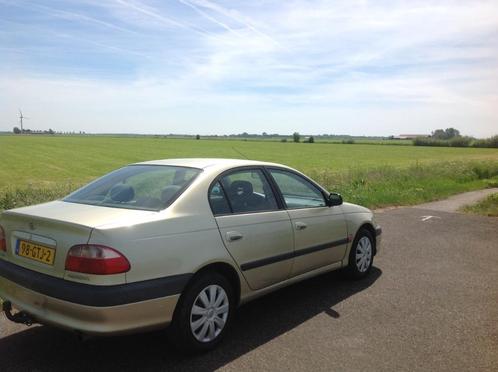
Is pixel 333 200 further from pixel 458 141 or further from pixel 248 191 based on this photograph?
pixel 458 141

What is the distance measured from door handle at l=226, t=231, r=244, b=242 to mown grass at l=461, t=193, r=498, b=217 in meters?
9.21

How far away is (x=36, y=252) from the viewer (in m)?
3.29

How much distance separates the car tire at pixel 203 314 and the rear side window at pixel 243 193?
0.59m

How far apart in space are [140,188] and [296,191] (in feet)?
5.66

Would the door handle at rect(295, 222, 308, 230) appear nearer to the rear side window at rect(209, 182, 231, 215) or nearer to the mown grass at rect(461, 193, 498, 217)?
the rear side window at rect(209, 182, 231, 215)

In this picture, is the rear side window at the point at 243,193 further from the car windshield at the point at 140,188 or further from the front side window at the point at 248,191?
the car windshield at the point at 140,188

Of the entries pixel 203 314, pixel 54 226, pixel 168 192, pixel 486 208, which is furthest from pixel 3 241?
pixel 486 208

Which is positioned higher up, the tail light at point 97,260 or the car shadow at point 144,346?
the tail light at point 97,260

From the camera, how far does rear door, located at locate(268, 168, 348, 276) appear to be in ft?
14.8

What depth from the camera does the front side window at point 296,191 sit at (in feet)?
15.2

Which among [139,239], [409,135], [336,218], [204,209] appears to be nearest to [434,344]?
[336,218]

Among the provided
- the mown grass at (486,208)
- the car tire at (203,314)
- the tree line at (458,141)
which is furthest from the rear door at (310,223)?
the tree line at (458,141)

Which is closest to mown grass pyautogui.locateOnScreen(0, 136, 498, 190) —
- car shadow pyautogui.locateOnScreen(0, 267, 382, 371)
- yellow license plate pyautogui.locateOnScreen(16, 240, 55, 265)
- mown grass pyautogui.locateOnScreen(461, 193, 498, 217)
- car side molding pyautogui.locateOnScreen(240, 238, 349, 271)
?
car side molding pyautogui.locateOnScreen(240, 238, 349, 271)

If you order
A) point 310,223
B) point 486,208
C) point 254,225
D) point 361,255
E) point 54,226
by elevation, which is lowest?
point 486,208
